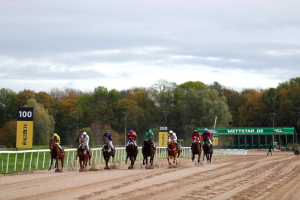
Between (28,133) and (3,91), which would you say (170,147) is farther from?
(3,91)

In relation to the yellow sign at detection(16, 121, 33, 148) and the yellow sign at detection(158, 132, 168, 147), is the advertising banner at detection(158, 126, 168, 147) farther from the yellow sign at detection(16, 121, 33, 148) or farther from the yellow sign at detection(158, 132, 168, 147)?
the yellow sign at detection(16, 121, 33, 148)

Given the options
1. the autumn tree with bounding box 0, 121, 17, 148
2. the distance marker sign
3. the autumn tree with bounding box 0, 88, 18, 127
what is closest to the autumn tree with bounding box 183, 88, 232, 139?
the autumn tree with bounding box 0, 121, 17, 148

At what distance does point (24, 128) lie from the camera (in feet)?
66.8

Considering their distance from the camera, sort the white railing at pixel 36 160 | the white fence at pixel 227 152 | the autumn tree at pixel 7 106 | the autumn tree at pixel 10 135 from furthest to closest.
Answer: the autumn tree at pixel 7 106 → the autumn tree at pixel 10 135 → the white fence at pixel 227 152 → the white railing at pixel 36 160

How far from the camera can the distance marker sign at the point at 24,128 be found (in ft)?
66.5

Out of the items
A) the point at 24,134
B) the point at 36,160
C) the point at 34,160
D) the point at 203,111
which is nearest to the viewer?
the point at 24,134

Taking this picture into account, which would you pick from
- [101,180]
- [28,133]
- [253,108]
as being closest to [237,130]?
[253,108]

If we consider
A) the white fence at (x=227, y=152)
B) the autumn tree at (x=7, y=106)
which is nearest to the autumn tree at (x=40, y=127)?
the autumn tree at (x=7, y=106)

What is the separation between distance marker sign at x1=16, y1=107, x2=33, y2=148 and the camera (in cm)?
2028

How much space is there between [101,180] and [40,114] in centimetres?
5552

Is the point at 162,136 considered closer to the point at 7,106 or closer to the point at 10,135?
the point at 10,135

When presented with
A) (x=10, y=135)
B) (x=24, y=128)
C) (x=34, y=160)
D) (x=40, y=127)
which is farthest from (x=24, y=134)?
(x=10, y=135)

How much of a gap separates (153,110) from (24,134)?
6088cm

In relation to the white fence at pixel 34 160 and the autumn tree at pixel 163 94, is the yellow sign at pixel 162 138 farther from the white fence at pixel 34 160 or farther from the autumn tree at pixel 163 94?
the autumn tree at pixel 163 94
